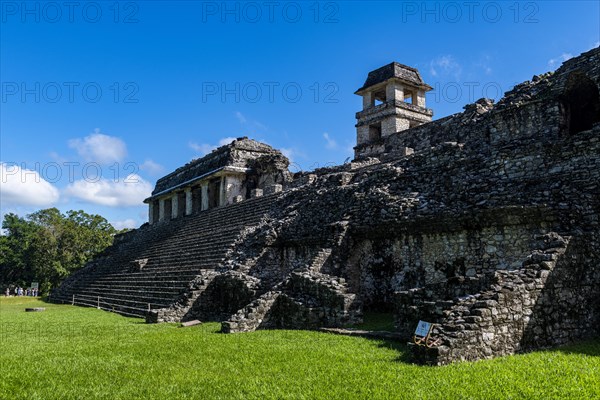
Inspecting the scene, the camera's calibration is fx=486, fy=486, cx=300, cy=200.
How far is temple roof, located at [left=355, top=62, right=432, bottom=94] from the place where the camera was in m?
32.1

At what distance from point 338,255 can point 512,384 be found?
310 inches

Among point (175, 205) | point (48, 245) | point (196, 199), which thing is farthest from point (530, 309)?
point (48, 245)

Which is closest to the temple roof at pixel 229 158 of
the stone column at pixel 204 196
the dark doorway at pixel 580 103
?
the stone column at pixel 204 196

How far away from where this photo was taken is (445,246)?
36.8 ft

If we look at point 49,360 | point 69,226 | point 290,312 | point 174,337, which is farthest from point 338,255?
point 69,226

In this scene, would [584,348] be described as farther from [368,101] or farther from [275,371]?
[368,101]

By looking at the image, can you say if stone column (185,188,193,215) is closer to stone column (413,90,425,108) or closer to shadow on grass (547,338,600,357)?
stone column (413,90,425,108)

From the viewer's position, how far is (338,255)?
13266mm

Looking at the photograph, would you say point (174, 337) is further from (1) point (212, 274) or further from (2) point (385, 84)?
(2) point (385, 84)

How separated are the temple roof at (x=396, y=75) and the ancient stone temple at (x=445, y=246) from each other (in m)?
10.3

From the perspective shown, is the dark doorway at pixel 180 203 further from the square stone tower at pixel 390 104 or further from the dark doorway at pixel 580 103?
the dark doorway at pixel 580 103

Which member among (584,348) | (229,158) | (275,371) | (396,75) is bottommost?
(275,371)

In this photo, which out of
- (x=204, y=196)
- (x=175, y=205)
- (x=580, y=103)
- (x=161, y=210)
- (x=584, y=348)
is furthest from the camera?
(x=161, y=210)

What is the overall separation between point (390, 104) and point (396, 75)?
6.63ft
